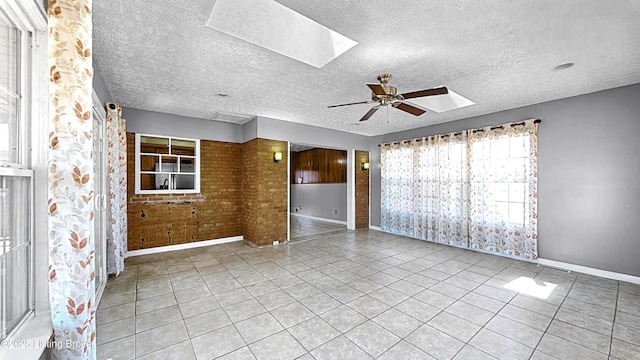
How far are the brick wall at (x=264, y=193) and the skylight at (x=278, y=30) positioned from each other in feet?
8.68

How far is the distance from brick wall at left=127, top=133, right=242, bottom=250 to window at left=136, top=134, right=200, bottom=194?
99 millimetres

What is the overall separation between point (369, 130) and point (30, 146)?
19.1 feet

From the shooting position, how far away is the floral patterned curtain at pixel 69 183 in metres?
1.27

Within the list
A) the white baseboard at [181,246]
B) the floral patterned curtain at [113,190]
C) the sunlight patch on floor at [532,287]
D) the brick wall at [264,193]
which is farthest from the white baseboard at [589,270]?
the floral patterned curtain at [113,190]

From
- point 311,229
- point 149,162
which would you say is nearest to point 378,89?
point 149,162

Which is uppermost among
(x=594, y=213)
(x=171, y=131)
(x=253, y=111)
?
(x=253, y=111)

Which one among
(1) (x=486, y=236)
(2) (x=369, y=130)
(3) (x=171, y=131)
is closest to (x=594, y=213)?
(1) (x=486, y=236)

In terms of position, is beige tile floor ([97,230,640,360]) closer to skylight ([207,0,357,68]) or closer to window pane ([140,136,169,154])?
window pane ([140,136,169,154])

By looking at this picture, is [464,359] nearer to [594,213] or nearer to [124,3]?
[594,213]

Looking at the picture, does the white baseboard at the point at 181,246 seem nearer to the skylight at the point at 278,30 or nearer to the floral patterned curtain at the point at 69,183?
the floral patterned curtain at the point at 69,183

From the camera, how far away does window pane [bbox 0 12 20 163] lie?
1.21 metres

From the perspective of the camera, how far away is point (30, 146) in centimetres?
135

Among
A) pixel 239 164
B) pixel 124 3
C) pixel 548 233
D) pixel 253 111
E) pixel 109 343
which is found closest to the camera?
pixel 124 3

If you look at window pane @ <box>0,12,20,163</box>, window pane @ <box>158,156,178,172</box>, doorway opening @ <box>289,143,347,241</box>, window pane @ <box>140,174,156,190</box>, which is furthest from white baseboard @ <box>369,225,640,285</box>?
window pane @ <box>140,174,156,190</box>
